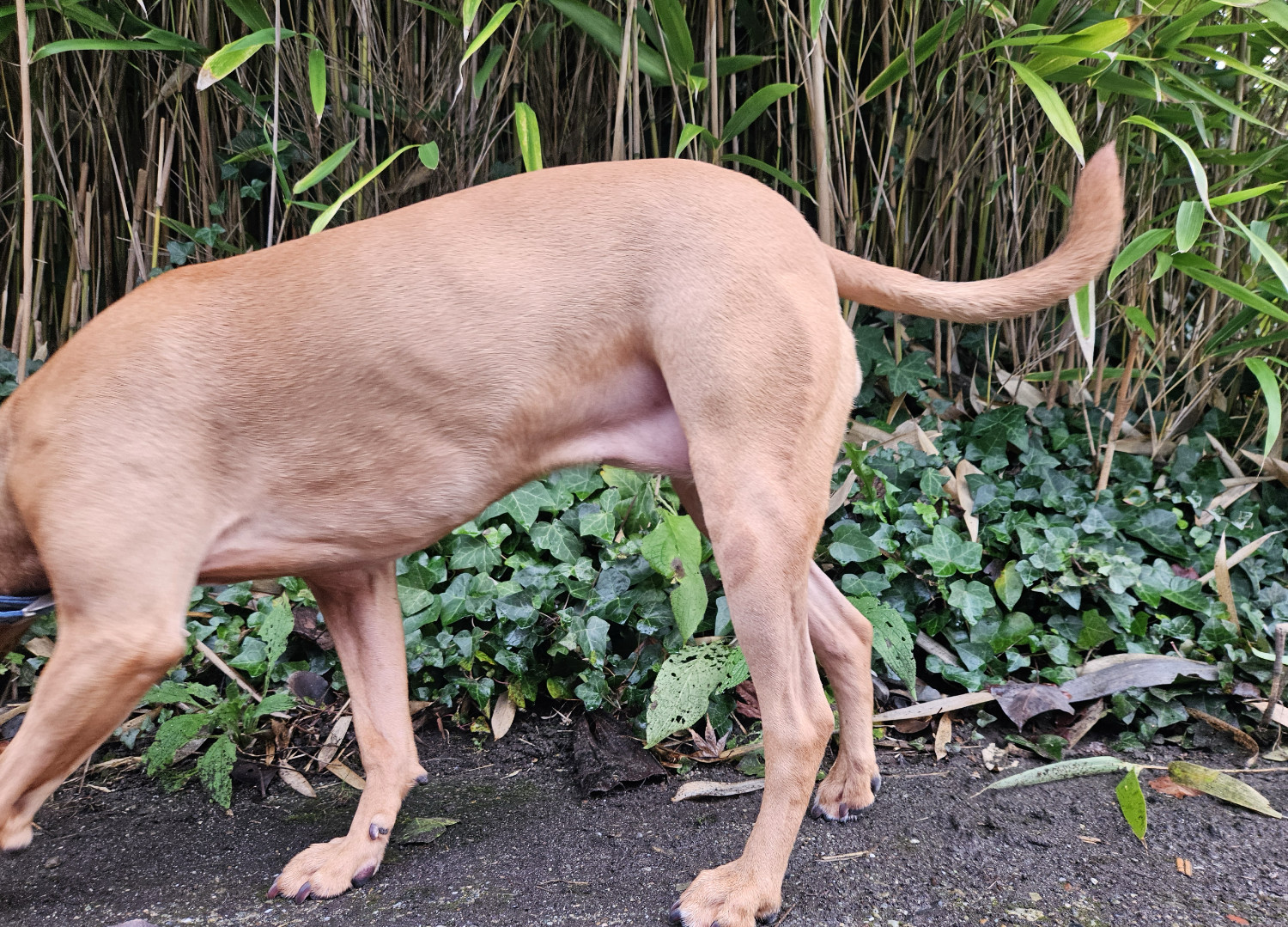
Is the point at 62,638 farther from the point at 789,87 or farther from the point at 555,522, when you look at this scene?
the point at 789,87

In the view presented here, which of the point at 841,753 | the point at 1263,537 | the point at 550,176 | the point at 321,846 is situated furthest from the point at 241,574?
the point at 1263,537

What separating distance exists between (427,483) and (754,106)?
1.65 meters

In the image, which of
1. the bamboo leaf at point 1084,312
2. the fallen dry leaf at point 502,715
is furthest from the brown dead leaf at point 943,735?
the fallen dry leaf at point 502,715

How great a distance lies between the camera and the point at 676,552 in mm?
2639

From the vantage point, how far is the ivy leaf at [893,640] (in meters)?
2.70

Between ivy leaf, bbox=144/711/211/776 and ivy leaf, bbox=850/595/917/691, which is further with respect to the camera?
ivy leaf, bbox=850/595/917/691

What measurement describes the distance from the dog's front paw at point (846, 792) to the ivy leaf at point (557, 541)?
3.33 ft

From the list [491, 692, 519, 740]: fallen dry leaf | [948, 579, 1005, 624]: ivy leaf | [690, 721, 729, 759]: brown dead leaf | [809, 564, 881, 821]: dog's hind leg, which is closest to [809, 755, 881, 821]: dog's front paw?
[809, 564, 881, 821]: dog's hind leg

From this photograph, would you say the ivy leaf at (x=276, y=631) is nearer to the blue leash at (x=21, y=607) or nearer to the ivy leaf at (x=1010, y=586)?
the blue leash at (x=21, y=607)

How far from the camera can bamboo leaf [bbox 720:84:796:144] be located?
2711mm

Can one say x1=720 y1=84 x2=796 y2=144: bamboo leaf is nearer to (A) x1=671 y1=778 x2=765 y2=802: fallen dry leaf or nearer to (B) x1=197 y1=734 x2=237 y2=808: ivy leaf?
(A) x1=671 y1=778 x2=765 y2=802: fallen dry leaf

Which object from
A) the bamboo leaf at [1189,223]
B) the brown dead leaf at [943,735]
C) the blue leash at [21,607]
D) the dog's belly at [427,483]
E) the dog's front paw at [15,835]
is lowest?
the brown dead leaf at [943,735]

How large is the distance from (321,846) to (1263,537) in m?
2.99

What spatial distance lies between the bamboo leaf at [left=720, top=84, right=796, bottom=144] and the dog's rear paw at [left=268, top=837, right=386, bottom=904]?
223 cm
